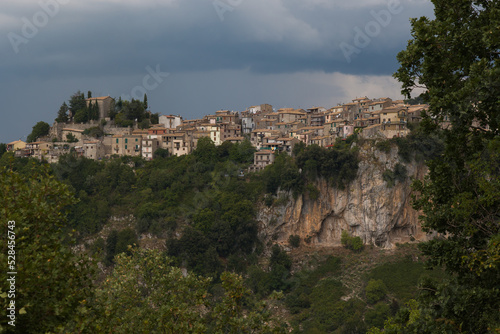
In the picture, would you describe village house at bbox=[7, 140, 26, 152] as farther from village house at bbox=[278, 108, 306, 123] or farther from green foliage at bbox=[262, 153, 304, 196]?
village house at bbox=[278, 108, 306, 123]

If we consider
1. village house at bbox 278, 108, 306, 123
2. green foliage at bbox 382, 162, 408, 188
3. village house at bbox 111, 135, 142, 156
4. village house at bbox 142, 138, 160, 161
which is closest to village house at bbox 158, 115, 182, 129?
village house at bbox 111, 135, 142, 156

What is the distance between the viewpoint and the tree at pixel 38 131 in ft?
256

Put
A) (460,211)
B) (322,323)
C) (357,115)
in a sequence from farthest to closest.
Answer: (357,115)
(322,323)
(460,211)

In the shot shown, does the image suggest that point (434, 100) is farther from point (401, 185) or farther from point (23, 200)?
point (401, 185)

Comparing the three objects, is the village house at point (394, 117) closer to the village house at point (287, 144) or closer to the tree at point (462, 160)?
the village house at point (287, 144)

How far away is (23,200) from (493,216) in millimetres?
8990

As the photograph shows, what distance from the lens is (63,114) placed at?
80750 millimetres

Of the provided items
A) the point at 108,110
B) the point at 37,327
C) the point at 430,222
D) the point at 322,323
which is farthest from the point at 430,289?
the point at 108,110

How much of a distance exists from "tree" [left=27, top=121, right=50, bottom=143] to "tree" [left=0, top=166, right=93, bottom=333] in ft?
232

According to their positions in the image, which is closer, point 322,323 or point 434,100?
point 434,100

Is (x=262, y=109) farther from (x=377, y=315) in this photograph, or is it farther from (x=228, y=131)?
(x=377, y=315)

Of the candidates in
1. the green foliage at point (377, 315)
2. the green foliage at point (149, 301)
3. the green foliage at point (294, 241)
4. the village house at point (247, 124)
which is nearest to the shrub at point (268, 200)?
the green foliage at point (294, 241)

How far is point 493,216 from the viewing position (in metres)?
11.7

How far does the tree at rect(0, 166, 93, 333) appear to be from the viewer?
952 cm
